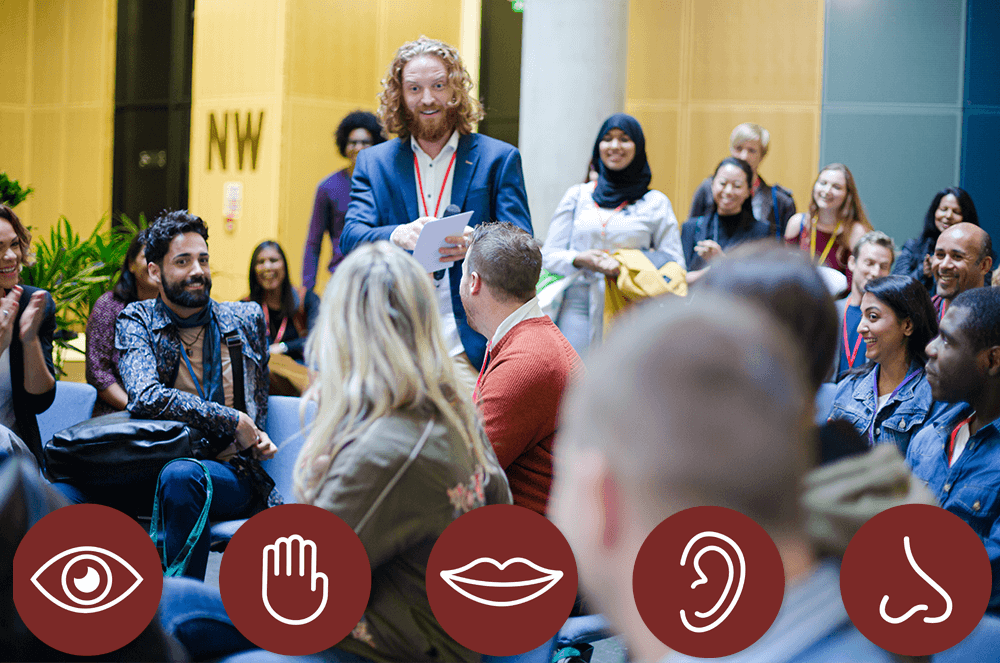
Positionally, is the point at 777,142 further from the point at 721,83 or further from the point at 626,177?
the point at 626,177

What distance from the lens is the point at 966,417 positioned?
2.79 m

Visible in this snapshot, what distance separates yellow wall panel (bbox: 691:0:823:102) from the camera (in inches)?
332

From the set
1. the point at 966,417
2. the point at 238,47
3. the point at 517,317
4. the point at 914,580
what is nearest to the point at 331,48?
the point at 238,47

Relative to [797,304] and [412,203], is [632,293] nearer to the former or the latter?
[412,203]

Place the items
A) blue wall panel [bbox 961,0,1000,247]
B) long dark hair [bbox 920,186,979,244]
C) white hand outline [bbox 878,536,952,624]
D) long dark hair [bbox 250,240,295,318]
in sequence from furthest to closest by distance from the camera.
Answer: blue wall panel [bbox 961,0,1000,247], long dark hair [bbox 250,240,295,318], long dark hair [bbox 920,186,979,244], white hand outline [bbox 878,536,952,624]

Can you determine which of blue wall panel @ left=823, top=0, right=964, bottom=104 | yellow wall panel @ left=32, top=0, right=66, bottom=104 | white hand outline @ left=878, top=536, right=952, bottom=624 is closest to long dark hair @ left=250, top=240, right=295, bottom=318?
white hand outline @ left=878, top=536, right=952, bottom=624

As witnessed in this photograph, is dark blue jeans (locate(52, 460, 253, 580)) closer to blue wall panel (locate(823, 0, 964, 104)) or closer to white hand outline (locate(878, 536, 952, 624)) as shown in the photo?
white hand outline (locate(878, 536, 952, 624))

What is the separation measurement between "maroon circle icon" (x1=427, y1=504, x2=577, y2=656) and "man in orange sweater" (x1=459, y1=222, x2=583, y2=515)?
758 millimetres

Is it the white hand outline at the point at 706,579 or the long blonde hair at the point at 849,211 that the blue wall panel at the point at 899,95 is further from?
the white hand outline at the point at 706,579

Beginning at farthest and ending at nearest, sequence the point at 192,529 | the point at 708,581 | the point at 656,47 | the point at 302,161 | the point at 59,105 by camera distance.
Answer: the point at 59,105 < the point at 302,161 < the point at 656,47 < the point at 192,529 < the point at 708,581

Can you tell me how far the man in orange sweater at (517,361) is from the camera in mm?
2535

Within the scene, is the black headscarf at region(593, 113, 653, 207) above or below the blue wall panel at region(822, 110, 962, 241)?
below

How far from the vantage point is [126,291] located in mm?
4434

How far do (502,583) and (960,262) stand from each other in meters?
3.35
